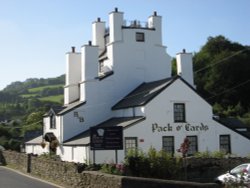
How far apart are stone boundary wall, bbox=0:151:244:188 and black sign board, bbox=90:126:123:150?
238cm

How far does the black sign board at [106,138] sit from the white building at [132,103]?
548 cm

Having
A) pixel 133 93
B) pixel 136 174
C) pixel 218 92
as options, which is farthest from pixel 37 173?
pixel 218 92

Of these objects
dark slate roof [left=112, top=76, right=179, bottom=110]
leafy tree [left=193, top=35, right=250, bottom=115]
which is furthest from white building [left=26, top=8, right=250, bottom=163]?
leafy tree [left=193, top=35, right=250, bottom=115]

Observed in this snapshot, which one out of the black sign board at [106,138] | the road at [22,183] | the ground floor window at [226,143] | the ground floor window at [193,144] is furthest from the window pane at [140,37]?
the road at [22,183]

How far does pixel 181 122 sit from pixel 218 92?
38.2 m

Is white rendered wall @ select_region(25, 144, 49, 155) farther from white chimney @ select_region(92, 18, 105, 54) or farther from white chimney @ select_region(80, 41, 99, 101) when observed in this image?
white chimney @ select_region(92, 18, 105, 54)

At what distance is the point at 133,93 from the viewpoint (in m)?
40.8

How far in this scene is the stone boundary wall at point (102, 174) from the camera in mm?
16797

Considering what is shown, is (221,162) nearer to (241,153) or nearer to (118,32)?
(241,153)

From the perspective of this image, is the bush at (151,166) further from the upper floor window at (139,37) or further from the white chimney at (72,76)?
the white chimney at (72,76)

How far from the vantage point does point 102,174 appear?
18.8 metres

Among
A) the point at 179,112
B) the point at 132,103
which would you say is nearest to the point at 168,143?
the point at 179,112

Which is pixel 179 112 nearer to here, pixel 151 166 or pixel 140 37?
pixel 140 37

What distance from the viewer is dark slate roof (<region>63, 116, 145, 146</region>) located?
33.8 metres
